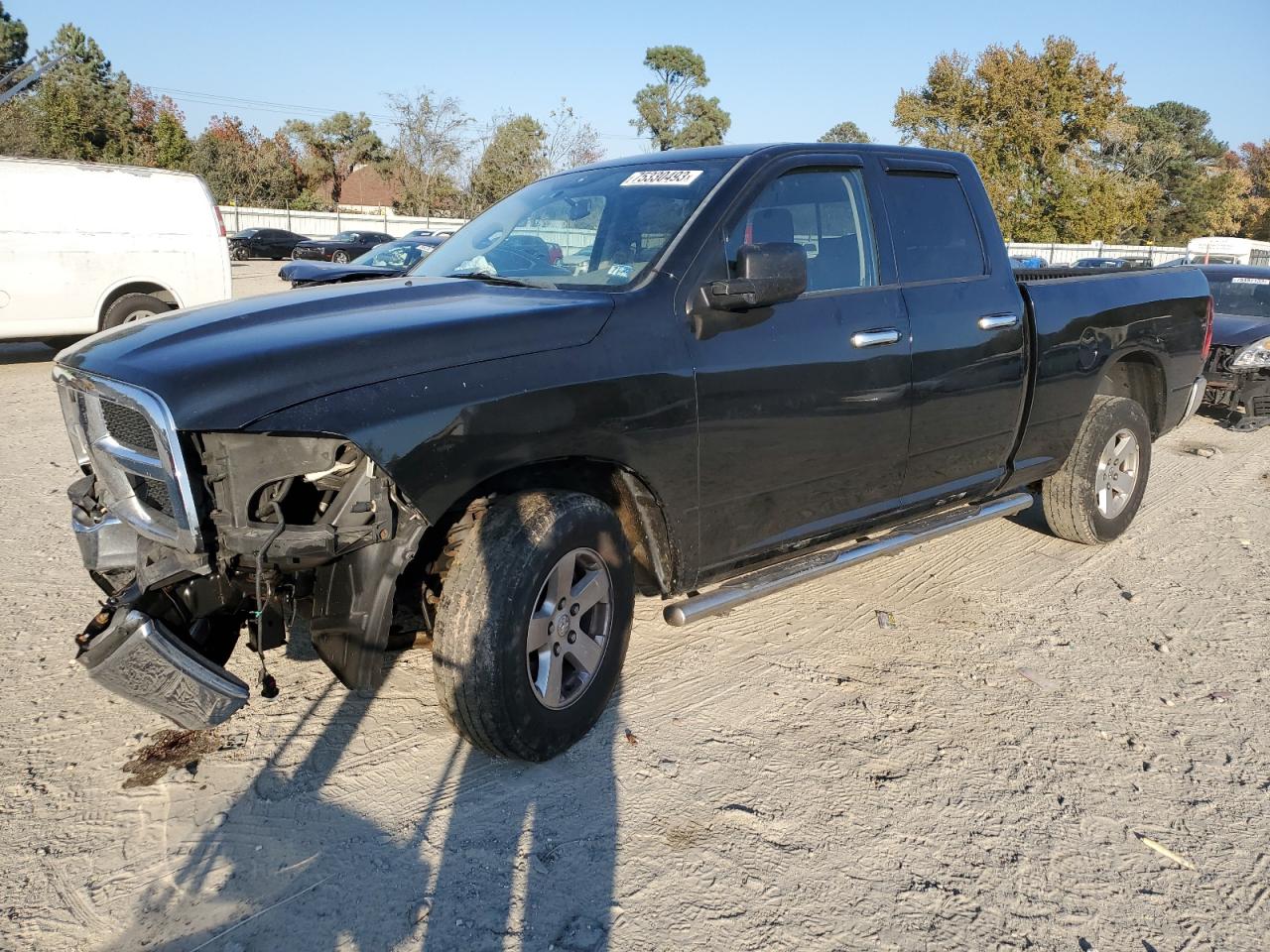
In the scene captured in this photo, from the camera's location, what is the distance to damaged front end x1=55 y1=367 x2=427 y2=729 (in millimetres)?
2545

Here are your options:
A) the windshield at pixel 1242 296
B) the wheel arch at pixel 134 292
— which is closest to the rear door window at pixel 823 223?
the windshield at pixel 1242 296

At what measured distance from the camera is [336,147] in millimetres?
60062

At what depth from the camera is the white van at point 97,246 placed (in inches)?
397

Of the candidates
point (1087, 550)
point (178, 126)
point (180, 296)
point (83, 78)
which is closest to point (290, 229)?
point (178, 126)

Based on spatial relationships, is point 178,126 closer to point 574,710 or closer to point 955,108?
point 955,108

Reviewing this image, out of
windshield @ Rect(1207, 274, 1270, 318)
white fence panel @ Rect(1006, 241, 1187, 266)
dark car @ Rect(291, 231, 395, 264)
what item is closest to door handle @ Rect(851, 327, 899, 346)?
windshield @ Rect(1207, 274, 1270, 318)

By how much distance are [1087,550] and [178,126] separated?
50.1 m

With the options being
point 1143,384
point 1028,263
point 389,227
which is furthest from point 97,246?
point 389,227

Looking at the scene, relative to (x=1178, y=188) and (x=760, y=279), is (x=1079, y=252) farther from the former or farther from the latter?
(x=760, y=279)

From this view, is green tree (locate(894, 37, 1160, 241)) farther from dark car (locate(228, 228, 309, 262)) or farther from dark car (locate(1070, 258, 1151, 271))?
dark car (locate(228, 228, 309, 262))

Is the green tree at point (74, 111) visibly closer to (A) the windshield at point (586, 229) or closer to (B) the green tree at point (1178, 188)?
(A) the windshield at point (586, 229)

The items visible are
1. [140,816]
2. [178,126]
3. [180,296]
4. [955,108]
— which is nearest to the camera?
[140,816]

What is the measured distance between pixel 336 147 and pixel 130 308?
179ft

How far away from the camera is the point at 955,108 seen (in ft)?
136
